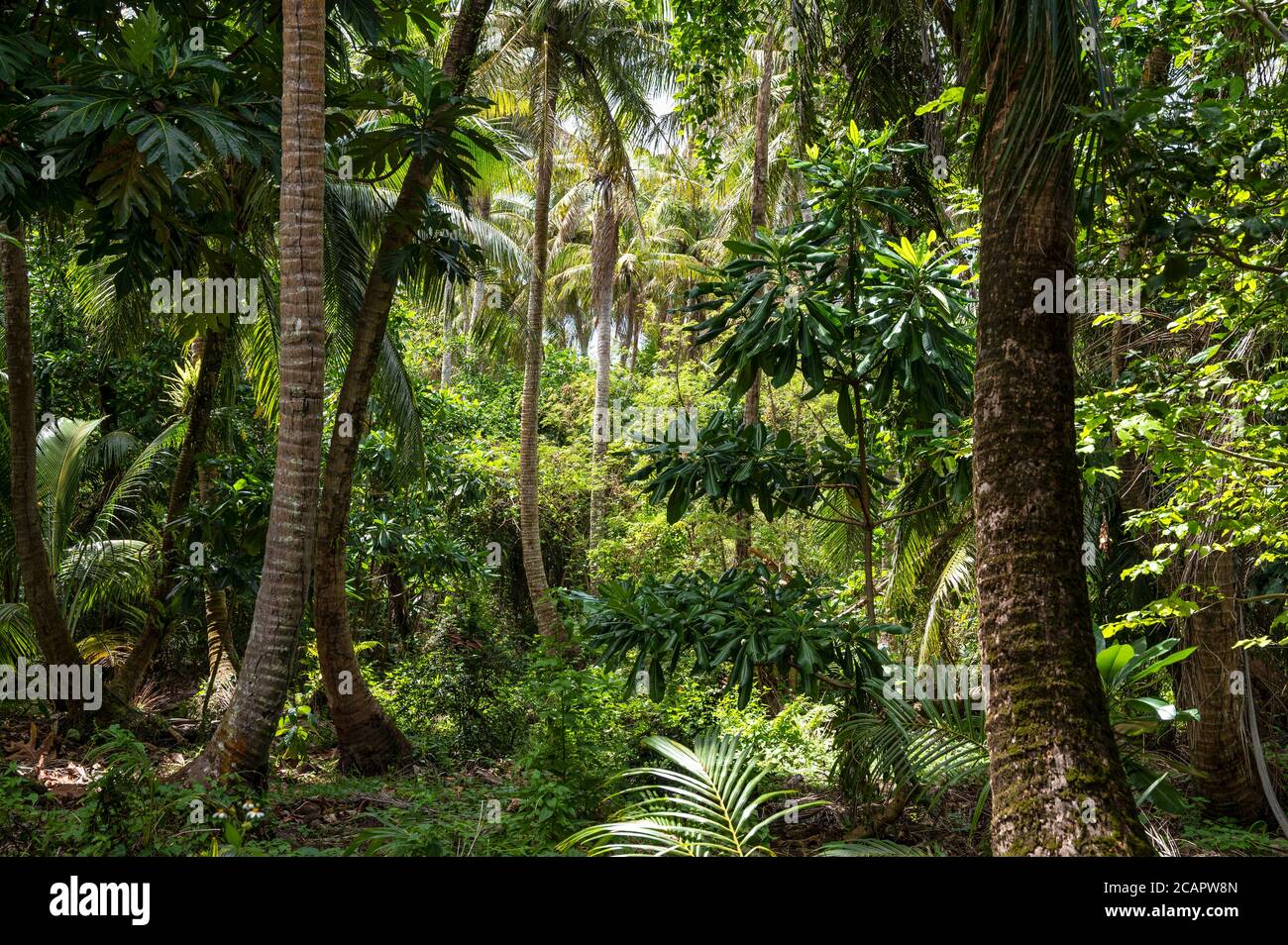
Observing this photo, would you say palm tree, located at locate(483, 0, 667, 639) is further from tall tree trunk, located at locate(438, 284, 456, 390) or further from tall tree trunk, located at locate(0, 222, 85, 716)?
tall tree trunk, located at locate(0, 222, 85, 716)

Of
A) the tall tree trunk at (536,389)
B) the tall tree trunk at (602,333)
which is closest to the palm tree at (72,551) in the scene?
the tall tree trunk at (536,389)

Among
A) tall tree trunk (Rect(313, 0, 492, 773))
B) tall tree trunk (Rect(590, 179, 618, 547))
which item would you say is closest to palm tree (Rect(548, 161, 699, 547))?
tall tree trunk (Rect(590, 179, 618, 547))

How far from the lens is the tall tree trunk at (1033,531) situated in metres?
3.23

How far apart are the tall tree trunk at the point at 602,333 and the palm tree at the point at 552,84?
246 centimetres

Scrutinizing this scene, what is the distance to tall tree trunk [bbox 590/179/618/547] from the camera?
57.0ft

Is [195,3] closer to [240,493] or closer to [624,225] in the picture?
[240,493]

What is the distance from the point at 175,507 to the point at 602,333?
11.8 m

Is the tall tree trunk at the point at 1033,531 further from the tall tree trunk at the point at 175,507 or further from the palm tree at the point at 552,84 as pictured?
the palm tree at the point at 552,84

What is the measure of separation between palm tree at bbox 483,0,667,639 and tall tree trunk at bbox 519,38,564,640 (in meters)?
0.01

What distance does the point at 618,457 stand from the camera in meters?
17.4

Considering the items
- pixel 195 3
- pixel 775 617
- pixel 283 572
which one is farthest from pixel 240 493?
pixel 775 617

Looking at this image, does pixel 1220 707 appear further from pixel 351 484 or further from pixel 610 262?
pixel 610 262

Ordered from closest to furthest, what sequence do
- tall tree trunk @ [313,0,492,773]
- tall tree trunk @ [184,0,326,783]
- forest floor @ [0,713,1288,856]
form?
forest floor @ [0,713,1288,856], tall tree trunk @ [184,0,326,783], tall tree trunk @ [313,0,492,773]
